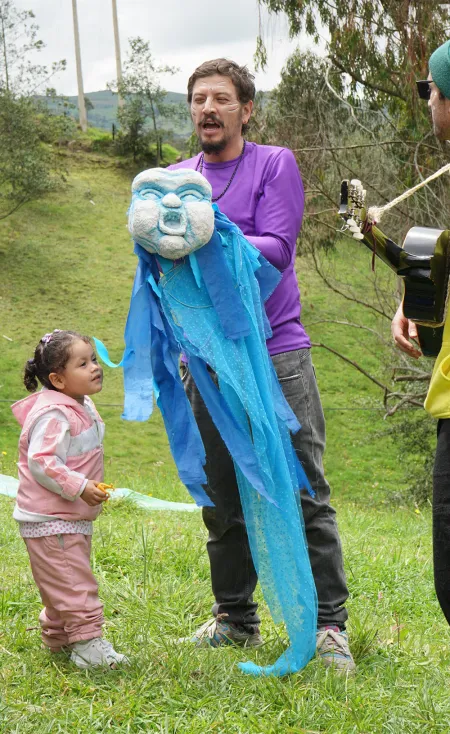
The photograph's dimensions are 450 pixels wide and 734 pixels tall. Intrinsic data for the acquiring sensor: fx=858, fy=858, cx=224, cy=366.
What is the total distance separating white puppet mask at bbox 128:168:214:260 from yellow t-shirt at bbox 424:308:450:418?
30.3 inches

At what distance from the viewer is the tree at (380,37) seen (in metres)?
9.85

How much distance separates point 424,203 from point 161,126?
1977 cm

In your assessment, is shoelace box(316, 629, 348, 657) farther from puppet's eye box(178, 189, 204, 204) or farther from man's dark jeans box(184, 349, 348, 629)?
puppet's eye box(178, 189, 204, 204)

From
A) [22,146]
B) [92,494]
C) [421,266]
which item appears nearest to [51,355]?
[92,494]

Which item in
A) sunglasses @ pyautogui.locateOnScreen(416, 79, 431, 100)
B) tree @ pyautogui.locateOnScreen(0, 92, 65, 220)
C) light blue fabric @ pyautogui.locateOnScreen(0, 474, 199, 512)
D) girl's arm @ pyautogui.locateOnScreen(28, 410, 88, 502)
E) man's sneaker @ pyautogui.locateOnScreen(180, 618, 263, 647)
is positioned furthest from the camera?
tree @ pyautogui.locateOnScreen(0, 92, 65, 220)

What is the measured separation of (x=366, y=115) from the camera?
452 inches

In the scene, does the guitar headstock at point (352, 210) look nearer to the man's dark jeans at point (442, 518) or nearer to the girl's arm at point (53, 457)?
the man's dark jeans at point (442, 518)

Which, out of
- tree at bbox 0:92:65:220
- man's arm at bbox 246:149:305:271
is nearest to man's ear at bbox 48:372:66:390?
man's arm at bbox 246:149:305:271

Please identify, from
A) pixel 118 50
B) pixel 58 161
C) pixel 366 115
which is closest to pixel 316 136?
pixel 366 115

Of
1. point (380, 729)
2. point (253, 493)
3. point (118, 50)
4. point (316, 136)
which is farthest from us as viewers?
point (118, 50)

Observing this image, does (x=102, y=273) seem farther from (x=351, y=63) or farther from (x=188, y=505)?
(x=188, y=505)

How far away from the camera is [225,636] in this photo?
2.97 meters

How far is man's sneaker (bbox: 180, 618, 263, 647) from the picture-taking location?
9.72 feet

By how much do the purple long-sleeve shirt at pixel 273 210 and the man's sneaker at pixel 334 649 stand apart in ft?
3.06
